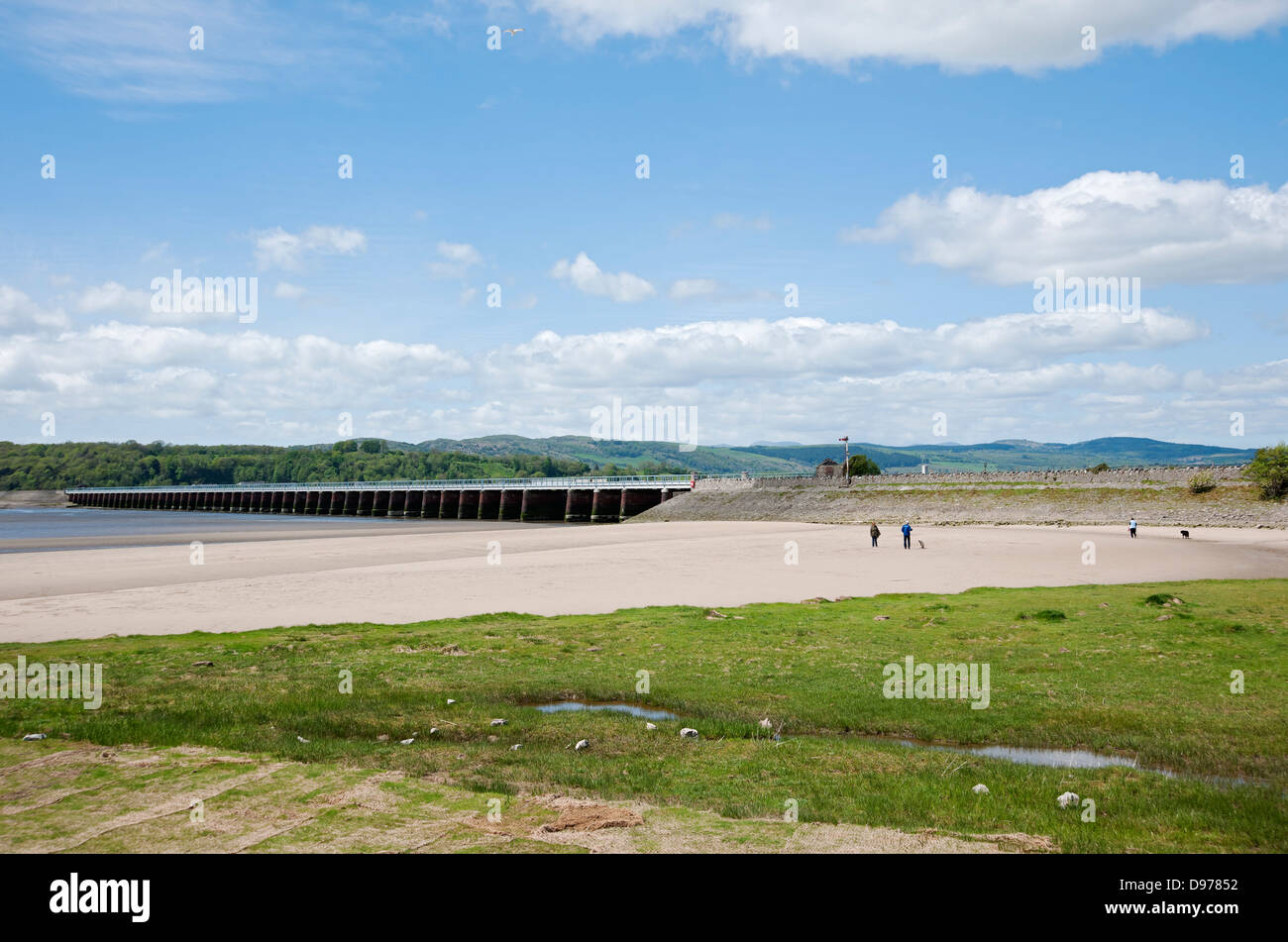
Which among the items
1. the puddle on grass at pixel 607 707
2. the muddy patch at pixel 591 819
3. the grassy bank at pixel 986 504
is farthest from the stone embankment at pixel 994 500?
the muddy patch at pixel 591 819

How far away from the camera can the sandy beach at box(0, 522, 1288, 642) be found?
108 feet

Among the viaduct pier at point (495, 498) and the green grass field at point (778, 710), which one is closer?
the green grass field at point (778, 710)

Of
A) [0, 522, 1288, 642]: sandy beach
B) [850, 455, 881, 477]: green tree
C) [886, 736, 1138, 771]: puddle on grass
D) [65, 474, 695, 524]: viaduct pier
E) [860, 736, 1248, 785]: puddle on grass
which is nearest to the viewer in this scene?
[860, 736, 1248, 785]: puddle on grass

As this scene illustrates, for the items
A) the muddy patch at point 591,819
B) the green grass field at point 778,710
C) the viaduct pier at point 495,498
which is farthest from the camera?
the viaduct pier at point 495,498

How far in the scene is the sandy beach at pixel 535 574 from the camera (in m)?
32.9

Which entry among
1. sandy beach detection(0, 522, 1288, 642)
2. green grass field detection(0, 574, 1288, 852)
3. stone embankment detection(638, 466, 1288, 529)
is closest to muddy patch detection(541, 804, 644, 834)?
green grass field detection(0, 574, 1288, 852)

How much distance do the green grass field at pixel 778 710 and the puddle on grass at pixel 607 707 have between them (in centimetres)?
39

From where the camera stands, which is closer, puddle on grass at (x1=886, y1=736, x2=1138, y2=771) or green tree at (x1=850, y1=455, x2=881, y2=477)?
puddle on grass at (x1=886, y1=736, x2=1138, y2=771)

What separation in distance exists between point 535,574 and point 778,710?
29.6 m

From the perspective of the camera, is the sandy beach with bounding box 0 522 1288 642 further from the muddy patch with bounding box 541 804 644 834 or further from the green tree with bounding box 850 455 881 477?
the green tree with bounding box 850 455 881 477

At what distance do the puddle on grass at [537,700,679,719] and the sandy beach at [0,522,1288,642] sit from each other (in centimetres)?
1383

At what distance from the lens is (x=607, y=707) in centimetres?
1780

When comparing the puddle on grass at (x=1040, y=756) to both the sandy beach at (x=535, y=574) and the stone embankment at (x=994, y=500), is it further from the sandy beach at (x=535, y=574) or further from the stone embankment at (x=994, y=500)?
the stone embankment at (x=994, y=500)
